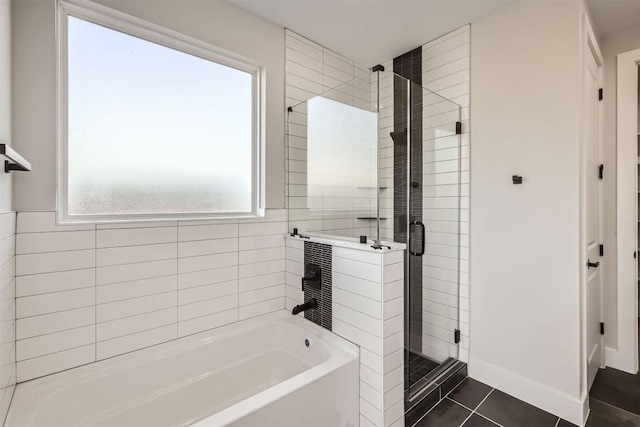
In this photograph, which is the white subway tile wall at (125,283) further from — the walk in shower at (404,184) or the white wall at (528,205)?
the white wall at (528,205)

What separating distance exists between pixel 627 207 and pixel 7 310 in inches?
151

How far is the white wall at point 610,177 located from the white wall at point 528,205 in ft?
2.93

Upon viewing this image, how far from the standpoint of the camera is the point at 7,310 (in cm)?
125

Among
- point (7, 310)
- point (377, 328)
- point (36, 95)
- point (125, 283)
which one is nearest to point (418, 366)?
point (377, 328)

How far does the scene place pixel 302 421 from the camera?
57.0 inches

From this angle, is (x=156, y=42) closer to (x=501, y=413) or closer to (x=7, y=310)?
(x=7, y=310)

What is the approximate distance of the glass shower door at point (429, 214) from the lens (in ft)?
6.82

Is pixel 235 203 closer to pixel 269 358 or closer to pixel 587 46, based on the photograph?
pixel 269 358

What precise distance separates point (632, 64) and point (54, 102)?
3794 millimetres

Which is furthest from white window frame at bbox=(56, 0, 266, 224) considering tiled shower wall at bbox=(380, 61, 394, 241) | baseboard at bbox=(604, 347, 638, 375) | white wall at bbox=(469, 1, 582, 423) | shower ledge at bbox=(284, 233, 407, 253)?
baseboard at bbox=(604, 347, 638, 375)

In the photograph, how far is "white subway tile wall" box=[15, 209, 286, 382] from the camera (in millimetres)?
1436

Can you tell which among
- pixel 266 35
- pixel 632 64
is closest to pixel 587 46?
pixel 632 64

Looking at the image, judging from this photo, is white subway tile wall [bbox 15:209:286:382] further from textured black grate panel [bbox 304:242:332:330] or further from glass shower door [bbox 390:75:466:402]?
glass shower door [bbox 390:75:466:402]

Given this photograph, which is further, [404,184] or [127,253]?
[404,184]
